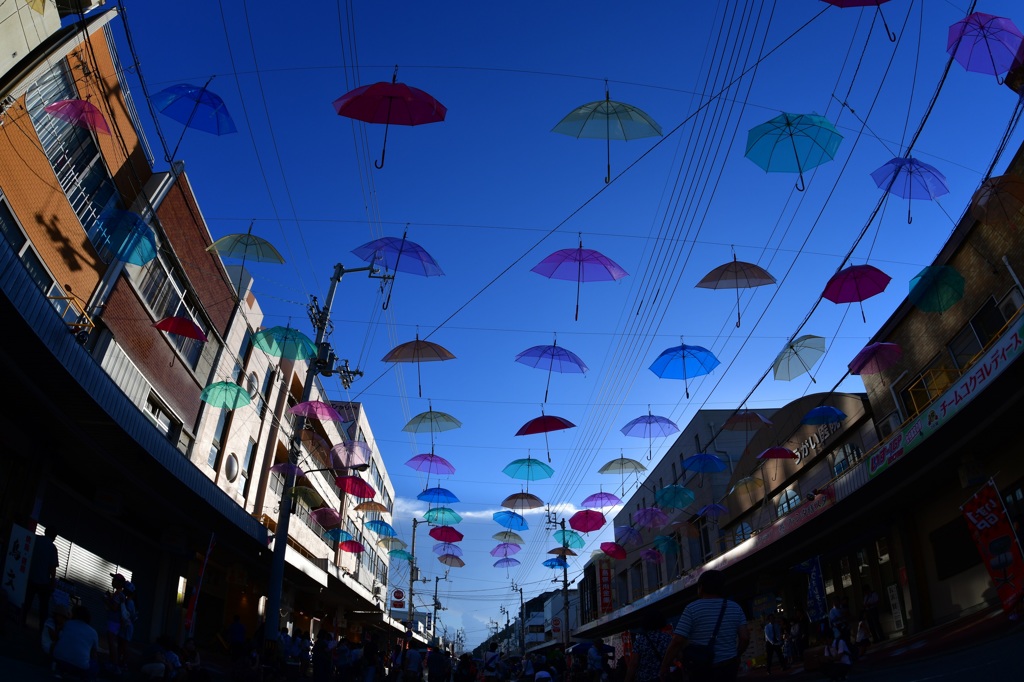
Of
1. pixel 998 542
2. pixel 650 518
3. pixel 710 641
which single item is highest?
pixel 650 518

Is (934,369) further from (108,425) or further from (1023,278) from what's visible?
(108,425)

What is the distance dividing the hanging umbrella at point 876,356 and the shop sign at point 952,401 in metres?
2.88

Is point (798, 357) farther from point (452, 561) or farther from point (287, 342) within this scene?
point (452, 561)

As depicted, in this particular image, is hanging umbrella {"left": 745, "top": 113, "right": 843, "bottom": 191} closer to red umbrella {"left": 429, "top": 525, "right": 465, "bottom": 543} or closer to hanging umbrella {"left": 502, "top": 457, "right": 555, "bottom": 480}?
hanging umbrella {"left": 502, "top": 457, "right": 555, "bottom": 480}

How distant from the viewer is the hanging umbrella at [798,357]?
61.8 ft

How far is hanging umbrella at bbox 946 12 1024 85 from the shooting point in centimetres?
964

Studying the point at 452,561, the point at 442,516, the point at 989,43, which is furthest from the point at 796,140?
the point at 452,561

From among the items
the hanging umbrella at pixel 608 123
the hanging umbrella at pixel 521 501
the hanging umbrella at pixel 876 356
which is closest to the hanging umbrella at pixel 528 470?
the hanging umbrella at pixel 521 501

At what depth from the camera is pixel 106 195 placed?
634 inches

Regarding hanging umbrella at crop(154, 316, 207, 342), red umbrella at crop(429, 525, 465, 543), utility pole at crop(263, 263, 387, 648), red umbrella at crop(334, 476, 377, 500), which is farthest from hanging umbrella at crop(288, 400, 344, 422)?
red umbrella at crop(429, 525, 465, 543)

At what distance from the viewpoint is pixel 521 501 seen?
27016 mm

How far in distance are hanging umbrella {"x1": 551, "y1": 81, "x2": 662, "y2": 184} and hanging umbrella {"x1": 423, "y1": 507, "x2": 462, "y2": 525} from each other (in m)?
22.6

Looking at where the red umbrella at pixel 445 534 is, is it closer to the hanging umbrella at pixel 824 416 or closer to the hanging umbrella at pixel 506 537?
the hanging umbrella at pixel 506 537

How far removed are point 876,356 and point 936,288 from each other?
3089 millimetres
